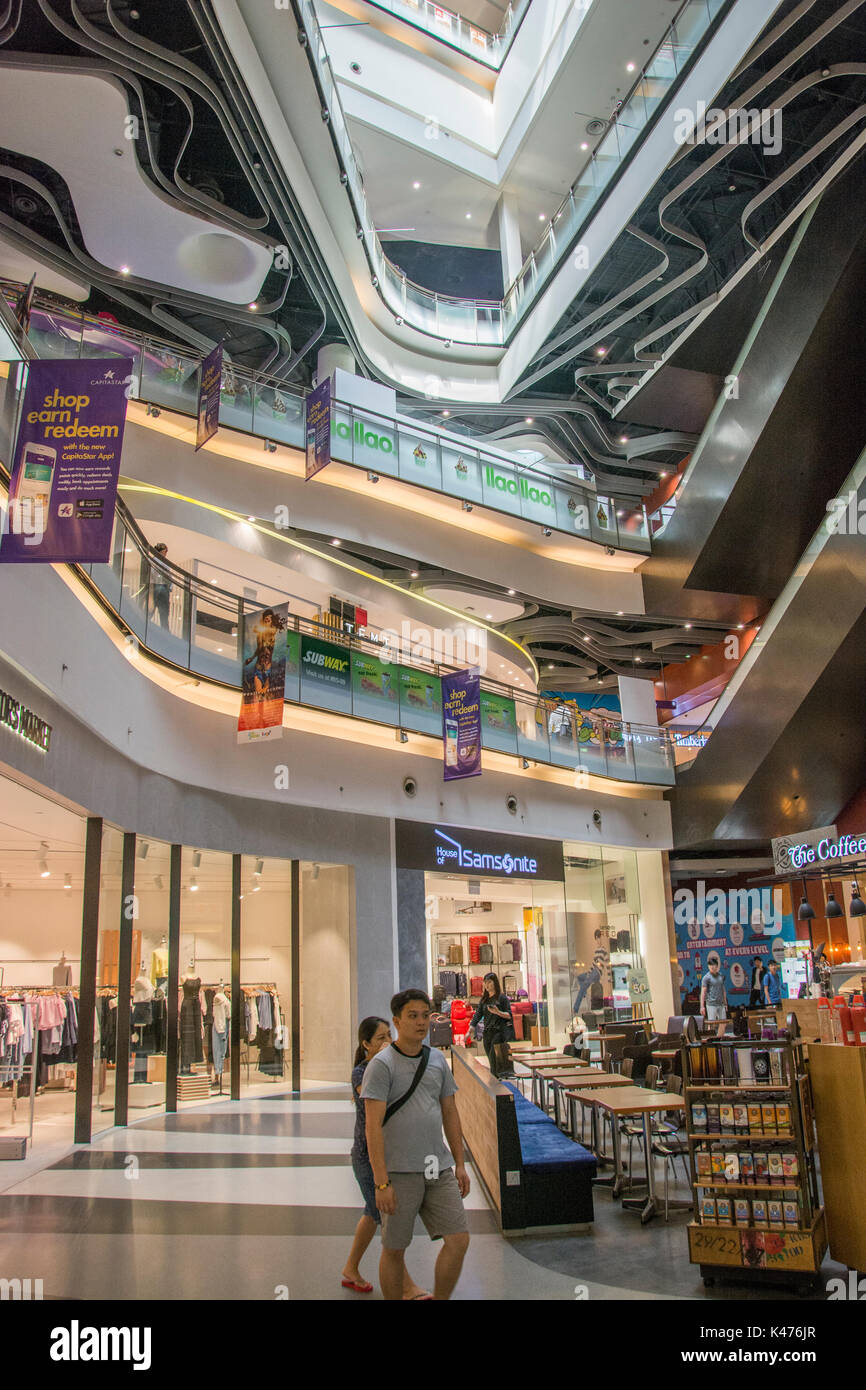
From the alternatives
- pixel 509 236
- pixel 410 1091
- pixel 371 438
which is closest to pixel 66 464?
pixel 410 1091

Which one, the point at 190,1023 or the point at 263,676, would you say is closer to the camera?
the point at 263,676

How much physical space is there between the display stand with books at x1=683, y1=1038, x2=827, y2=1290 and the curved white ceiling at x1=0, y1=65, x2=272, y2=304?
11.8 m

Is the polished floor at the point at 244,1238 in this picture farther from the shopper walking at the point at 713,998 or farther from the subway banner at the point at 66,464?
the shopper walking at the point at 713,998

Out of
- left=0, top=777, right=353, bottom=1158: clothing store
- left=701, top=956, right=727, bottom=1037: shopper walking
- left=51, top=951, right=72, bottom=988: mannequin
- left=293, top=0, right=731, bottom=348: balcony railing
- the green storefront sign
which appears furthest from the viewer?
left=701, top=956, right=727, bottom=1037: shopper walking

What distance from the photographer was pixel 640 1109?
5914 millimetres

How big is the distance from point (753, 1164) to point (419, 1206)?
2.00 metres

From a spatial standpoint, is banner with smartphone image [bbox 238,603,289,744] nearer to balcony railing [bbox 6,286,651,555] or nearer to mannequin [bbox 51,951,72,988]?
mannequin [bbox 51,951,72,988]

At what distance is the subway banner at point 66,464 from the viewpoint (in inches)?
231

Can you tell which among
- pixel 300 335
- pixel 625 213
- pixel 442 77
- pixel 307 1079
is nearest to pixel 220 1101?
pixel 307 1079

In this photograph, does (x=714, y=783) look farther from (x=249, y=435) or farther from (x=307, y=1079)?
(x=249, y=435)

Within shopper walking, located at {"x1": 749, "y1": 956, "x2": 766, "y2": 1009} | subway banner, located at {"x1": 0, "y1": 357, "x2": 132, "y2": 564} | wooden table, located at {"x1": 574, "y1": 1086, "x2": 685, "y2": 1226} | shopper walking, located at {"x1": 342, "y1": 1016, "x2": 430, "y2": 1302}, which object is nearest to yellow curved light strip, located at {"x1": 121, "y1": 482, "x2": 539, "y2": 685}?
subway banner, located at {"x1": 0, "y1": 357, "x2": 132, "y2": 564}

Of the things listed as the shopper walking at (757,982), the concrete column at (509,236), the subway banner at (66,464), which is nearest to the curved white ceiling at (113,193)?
the subway banner at (66,464)

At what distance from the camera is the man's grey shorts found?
3.82 m

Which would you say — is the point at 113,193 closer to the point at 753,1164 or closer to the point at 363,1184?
the point at 363,1184
